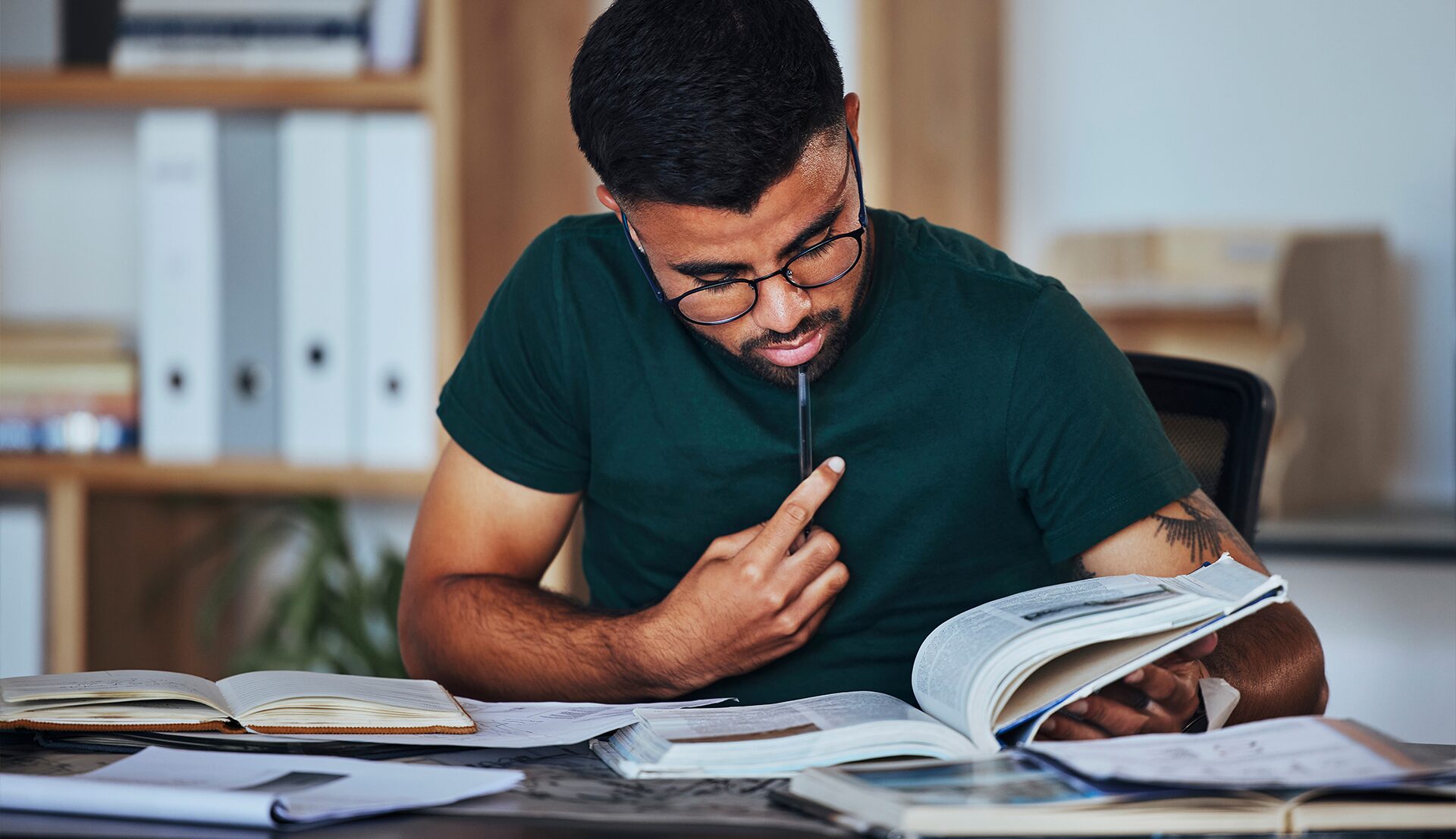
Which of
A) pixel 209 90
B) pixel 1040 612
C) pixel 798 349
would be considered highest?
pixel 209 90

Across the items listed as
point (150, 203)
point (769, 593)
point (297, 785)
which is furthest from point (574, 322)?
point (150, 203)

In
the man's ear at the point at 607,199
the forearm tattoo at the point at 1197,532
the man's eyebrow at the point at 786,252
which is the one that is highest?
the man's ear at the point at 607,199

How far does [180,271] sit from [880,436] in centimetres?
116

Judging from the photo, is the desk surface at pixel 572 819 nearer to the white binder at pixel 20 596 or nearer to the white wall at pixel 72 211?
the white binder at pixel 20 596

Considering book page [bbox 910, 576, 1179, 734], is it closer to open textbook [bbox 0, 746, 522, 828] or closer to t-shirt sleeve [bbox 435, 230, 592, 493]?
open textbook [bbox 0, 746, 522, 828]

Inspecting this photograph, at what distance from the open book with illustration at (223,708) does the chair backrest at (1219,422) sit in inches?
28.1

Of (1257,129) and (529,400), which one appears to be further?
(1257,129)

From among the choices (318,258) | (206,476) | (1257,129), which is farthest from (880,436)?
(1257,129)

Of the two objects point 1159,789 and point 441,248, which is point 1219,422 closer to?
point 1159,789

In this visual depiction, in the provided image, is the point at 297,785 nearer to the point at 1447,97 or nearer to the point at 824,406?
the point at 824,406

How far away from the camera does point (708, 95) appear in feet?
3.24

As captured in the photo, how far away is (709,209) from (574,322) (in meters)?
0.27

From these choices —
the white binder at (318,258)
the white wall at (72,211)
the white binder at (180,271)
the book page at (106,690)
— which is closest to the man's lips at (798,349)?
the book page at (106,690)

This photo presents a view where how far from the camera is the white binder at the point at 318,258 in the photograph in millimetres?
1882
